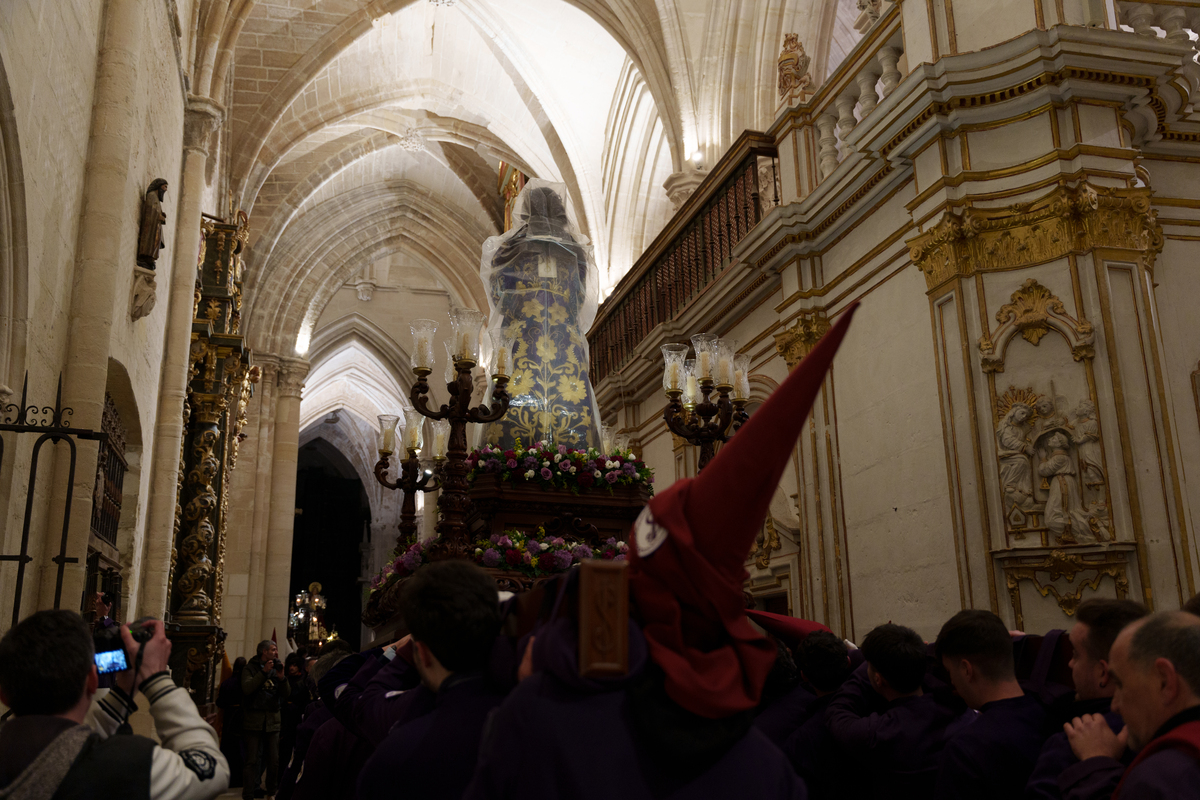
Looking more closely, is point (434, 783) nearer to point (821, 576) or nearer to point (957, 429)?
point (957, 429)

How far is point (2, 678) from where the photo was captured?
1.85 meters

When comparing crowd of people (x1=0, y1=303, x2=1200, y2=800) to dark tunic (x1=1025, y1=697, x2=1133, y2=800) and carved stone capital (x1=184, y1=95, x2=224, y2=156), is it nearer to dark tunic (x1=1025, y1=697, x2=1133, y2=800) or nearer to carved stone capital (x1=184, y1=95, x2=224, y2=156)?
dark tunic (x1=1025, y1=697, x2=1133, y2=800)

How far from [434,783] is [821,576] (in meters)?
6.72

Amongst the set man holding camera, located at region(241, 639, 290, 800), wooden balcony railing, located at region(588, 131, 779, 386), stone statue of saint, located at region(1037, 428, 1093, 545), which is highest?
wooden balcony railing, located at region(588, 131, 779, 386)

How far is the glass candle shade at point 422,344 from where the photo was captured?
5426mm

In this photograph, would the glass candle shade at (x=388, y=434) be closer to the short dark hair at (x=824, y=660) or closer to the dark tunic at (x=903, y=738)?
the short dark hair at (x=824, y=660)

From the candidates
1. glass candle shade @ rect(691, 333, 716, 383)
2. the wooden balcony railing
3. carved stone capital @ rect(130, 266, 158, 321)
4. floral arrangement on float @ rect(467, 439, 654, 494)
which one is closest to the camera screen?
floral arrangement on float @ rect(467, 439, 654, 494)

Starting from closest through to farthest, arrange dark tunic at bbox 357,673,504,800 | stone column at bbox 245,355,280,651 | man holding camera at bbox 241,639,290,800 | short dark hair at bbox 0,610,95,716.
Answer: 1. dark tunic at bbox 357,673,504,800
2. short dark hair at bbox 0,610,95,716
3. man holding camera at bbox 241,639,290,800
4. stone column at bbox 245,355,280,651

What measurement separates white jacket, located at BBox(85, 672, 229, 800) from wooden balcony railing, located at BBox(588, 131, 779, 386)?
26.8 feet

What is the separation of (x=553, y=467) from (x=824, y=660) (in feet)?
7.69

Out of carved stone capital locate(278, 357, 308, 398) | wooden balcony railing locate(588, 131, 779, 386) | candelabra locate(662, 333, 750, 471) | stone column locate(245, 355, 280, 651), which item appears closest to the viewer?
candelabra locate(662, 333, 750, 471)

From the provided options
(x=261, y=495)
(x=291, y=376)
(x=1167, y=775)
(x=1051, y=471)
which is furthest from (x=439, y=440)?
(x=291, y=376)

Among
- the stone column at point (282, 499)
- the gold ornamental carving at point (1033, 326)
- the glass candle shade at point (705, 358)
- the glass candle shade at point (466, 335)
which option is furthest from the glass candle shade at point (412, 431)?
the stone column at point (282, 499)

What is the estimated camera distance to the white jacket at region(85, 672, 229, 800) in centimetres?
186
